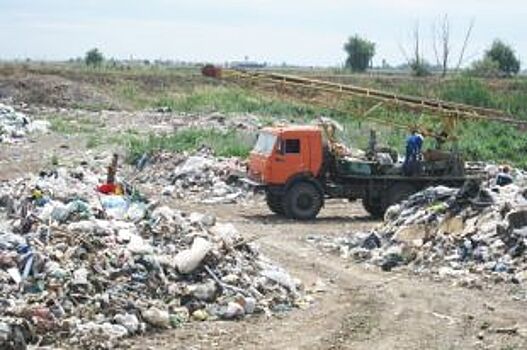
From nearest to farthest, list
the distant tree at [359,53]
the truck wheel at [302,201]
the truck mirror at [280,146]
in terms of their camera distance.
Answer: the truck mirror at [280,146] → the truck wheel at [302,201] → the distant tree at [359,53]

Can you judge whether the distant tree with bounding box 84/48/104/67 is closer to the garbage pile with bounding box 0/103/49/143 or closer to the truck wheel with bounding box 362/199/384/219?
the garbage pile with bounding box 0/103/49/143

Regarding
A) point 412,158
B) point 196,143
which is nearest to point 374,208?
point 412,158

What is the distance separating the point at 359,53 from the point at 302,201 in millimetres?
69879

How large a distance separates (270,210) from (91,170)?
5788 mm

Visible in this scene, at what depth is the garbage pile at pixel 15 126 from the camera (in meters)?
33.6

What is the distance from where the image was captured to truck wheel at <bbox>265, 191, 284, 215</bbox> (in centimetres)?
1961

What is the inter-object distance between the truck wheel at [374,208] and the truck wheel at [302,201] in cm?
113

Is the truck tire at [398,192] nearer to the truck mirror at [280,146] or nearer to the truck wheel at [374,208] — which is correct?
the truck wheel at [374,208]

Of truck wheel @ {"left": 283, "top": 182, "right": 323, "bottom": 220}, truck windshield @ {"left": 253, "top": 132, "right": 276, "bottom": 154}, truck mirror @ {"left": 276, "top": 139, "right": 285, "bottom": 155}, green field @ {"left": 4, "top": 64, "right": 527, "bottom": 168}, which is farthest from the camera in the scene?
green field @ {"left": 4, "top": 64, "right": 527, "bottom": 168}

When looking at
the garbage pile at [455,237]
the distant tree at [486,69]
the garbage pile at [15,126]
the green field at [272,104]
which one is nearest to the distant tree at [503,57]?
the distant tree at [486,69]

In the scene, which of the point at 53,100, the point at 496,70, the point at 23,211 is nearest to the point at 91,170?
the point at 23,211

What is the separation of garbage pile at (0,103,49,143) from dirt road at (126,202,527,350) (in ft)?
68.5

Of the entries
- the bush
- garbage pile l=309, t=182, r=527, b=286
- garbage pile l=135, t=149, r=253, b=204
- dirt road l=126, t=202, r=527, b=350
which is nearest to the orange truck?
garbage pile l=135, t=149, r=253, b=204

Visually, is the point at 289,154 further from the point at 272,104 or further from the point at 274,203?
the point at 272,104
